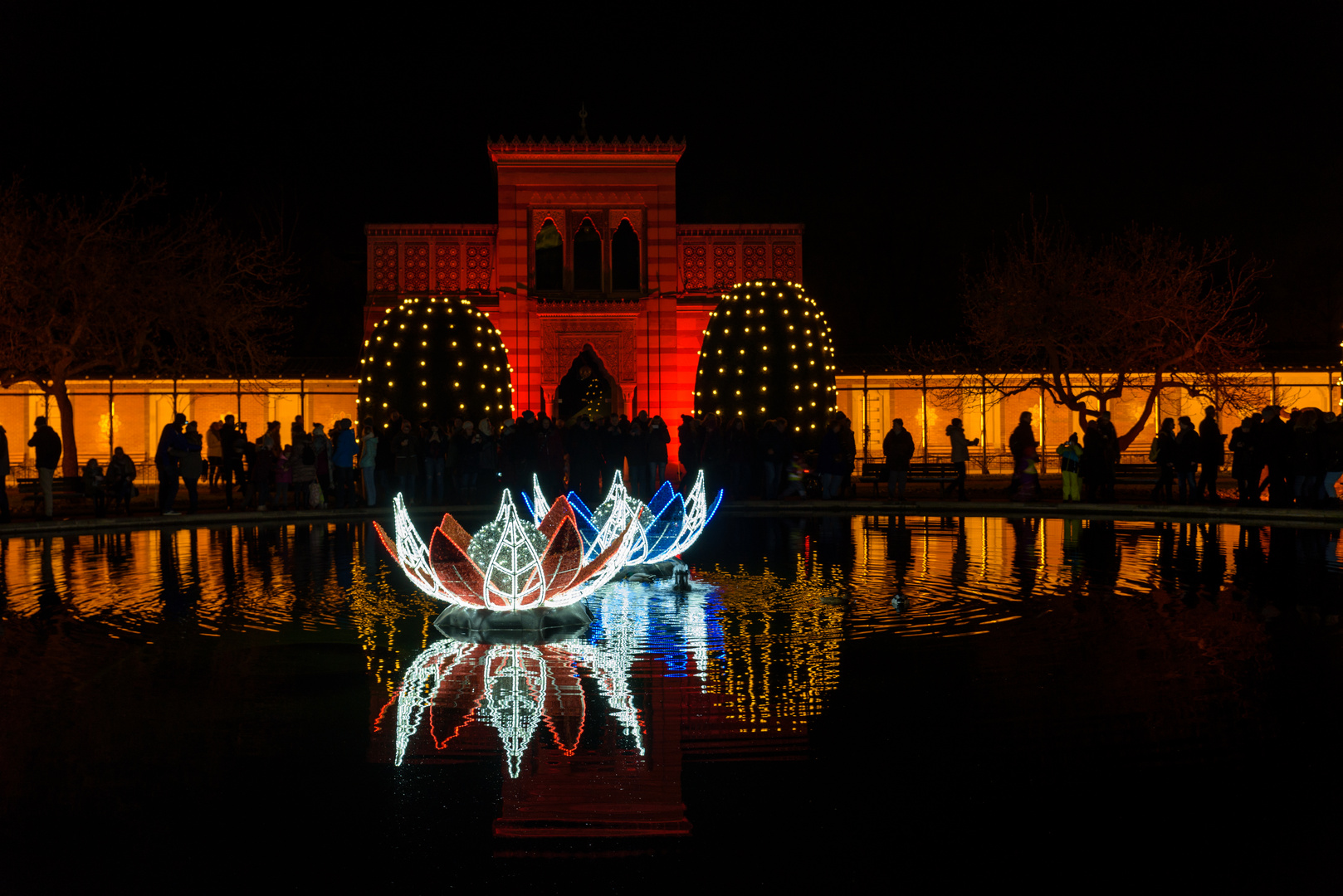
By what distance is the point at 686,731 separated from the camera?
6.04m

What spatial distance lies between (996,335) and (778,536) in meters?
13.1

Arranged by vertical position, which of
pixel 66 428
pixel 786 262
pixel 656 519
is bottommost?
pixel 656 519

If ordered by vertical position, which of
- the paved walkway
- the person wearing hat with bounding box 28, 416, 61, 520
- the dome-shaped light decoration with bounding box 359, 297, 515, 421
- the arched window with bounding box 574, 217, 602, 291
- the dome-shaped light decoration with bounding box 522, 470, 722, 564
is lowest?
the paved walkway

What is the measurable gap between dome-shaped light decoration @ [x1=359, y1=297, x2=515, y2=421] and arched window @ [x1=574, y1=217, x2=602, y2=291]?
17.1 ft

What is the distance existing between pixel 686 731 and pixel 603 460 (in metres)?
15.0

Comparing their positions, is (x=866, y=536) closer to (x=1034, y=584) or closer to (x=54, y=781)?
(x=1034, y=584)

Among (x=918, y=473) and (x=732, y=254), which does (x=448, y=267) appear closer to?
(x=732, y=254)

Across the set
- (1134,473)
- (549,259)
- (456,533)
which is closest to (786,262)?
(549,259)

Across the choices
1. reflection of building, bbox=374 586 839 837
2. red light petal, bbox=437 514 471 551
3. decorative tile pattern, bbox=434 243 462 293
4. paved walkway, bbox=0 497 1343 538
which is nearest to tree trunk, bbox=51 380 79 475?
paved walkway, bbox=0 497 1343 538

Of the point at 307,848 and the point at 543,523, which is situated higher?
the point at 543,523

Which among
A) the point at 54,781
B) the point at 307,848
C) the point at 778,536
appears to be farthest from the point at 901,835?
the point at 778,536

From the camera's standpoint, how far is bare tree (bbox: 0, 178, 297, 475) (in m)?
23.0

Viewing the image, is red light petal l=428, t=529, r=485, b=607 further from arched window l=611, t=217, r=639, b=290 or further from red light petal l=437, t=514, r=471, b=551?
arched window l=611, t=217, r=639, b=290

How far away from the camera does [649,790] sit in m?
5.07
